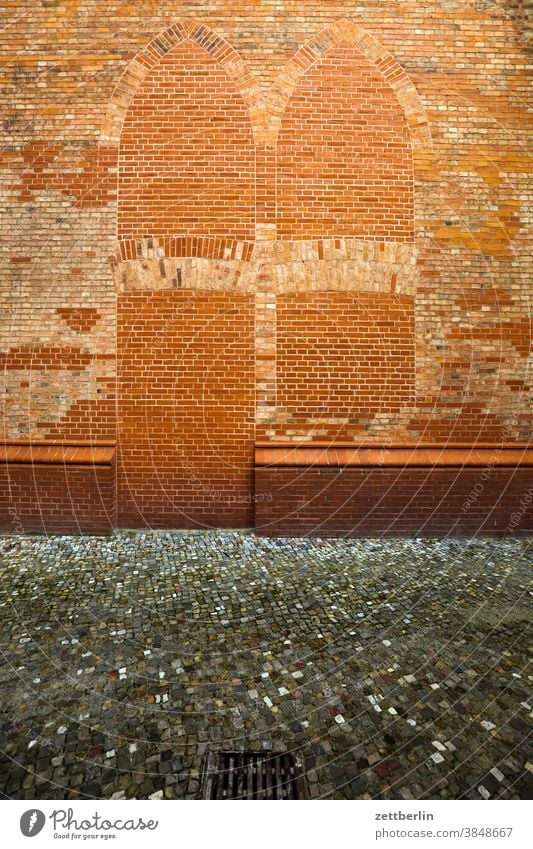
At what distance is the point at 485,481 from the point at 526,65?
5523mm

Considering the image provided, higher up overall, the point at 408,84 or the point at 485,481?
the point at 408,84

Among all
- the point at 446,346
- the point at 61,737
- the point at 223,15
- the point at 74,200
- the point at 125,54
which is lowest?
the point at 61,737

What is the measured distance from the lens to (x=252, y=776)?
229 centimetres

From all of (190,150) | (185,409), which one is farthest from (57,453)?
(190,150)

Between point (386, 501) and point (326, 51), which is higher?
point (326, 51)

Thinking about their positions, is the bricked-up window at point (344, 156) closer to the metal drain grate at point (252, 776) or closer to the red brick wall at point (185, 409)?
the red brick wall at point (185, 409)

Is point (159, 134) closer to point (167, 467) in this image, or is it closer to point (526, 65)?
point (167, 467)

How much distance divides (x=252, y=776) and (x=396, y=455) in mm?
4109

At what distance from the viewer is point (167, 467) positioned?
583 cm

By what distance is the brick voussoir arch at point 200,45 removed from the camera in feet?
18.3

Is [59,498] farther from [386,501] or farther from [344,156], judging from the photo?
[344,156]

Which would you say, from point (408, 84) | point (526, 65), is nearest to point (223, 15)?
point (408, 84)

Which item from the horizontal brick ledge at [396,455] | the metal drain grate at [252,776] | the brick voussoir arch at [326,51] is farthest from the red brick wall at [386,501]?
the brick voussoir arch at [326,51]

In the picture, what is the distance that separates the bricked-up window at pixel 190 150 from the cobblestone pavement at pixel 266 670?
4337 mm
